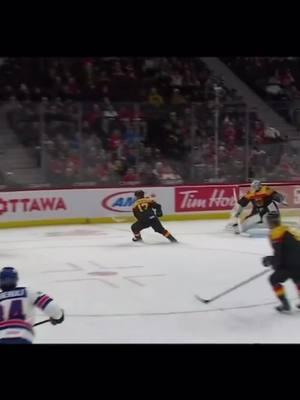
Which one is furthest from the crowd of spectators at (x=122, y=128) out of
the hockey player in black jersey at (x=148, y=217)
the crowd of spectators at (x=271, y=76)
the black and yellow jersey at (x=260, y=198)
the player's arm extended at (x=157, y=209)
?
the player's arm extended at (x=157, y=209)

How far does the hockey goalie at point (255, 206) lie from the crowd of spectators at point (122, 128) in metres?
2.31

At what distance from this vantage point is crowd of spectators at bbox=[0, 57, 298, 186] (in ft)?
39.8

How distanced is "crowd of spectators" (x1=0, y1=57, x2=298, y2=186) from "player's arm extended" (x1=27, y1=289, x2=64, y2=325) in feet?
26.5

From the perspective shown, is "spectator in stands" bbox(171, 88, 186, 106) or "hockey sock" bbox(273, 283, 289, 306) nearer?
"hockey sock" bbox(273, 283, 289, 306)

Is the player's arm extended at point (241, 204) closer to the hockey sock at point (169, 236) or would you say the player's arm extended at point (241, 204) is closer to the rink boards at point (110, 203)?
the hockey sock at point (169, 236)

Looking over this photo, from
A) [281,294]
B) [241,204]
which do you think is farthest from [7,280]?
[241,204]

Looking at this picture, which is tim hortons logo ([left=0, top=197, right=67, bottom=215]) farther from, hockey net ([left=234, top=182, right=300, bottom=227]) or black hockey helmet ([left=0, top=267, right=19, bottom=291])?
black hockey helmet ([left=0, top=267, right=19, bottom=291])

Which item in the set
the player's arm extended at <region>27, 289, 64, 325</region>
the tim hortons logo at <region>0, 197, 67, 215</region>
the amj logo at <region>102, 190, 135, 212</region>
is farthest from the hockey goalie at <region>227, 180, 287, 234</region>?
the player's arm extended at <region>27, 289, 64, 325</region>

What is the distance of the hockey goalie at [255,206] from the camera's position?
1050cm

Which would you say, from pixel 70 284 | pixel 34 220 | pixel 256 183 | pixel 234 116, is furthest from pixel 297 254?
pixel 234 116

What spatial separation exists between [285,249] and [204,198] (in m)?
7.45

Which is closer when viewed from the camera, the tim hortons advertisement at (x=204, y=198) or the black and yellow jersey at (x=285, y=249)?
the black and yellow jersey at (x=285, y=249)

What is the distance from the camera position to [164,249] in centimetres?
922

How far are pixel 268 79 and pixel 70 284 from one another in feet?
35.8
